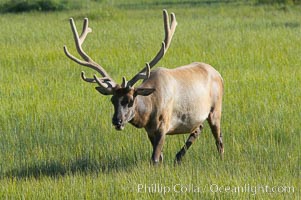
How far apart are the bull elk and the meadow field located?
0.26 metres

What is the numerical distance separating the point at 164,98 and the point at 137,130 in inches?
51.1

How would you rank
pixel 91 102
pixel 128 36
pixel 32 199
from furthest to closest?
pixel 128 36 → pixel 91 102 → pixel 32 199

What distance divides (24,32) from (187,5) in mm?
10982

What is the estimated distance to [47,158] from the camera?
22.6 feet

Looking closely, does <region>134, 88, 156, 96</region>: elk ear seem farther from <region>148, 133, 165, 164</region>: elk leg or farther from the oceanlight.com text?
the oceanlight.com text

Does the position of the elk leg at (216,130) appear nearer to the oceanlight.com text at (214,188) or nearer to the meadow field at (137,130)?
the meadow field at (137,130)

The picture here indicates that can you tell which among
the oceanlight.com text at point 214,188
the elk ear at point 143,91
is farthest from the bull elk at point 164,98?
the oceanlight.com text at point 214,188

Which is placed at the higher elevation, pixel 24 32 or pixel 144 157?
pixel 24 32

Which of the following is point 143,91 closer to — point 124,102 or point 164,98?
point 124,102

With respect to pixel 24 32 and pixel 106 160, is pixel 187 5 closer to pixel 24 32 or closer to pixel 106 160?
pixel 24 32

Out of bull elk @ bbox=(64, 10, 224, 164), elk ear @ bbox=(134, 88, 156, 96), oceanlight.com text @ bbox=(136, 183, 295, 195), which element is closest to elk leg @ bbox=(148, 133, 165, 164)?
bull elk @ bbox=(64, 10, 224, 164)

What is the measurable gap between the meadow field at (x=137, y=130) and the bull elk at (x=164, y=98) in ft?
0.84

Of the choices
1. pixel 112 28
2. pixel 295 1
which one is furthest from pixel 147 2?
pixel 112 28

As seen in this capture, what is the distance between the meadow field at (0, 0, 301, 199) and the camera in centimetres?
568
